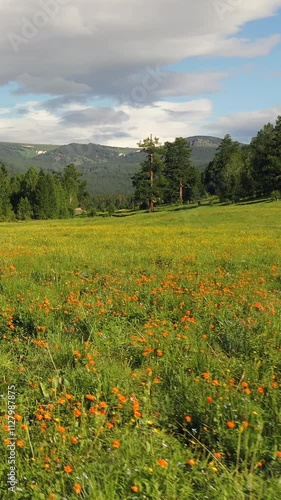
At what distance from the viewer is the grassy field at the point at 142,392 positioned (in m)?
3.01

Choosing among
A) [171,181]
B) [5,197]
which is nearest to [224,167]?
[171,181]

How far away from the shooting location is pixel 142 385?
466 cm

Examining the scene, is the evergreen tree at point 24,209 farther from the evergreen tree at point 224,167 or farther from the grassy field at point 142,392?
Result: the grassy field at point 142,392

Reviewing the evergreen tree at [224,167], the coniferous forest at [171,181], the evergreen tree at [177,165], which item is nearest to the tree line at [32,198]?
the coniferous forest at [171,181]

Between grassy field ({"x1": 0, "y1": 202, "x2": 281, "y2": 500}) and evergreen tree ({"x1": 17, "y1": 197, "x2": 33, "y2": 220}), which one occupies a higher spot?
evergreen tree ({"x1": 17, "y1": 197, "x2": 33, "y2": 220})

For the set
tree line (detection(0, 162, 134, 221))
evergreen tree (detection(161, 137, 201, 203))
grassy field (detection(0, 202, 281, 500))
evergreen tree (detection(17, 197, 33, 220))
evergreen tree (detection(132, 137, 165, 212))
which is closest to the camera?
grassy field (detection(0, 202, 281, 500))

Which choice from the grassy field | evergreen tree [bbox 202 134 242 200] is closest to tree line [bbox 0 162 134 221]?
evergreen tree [bbox 202 134 242 200]

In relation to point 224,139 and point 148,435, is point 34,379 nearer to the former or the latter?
point 148,435

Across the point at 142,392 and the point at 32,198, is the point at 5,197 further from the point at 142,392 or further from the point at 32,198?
the point at 142,392

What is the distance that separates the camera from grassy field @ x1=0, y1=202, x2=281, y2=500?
3012 millimetres

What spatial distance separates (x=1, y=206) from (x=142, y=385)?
89.3 metres

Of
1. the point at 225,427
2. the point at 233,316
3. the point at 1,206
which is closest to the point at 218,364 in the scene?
the point at 225,427

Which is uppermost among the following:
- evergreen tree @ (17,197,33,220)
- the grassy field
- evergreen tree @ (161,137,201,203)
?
evergreen tree @ (161,137,201,203)

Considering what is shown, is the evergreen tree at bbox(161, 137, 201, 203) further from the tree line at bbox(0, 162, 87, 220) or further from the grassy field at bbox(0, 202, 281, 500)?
the grassy field at bbox(0, 202, 281, 500)
